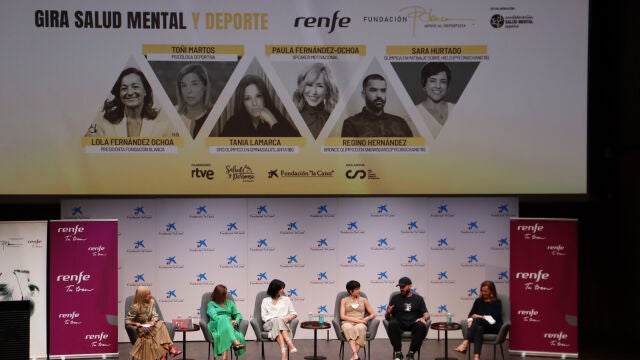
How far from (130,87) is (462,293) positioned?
4.96 metres

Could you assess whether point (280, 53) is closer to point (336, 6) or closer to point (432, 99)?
point (336, 6)

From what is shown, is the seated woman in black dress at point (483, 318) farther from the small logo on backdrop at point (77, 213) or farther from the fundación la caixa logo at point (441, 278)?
the small logo on backdrop at point (77, 213)

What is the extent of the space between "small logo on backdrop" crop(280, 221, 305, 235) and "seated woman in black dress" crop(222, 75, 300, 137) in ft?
4.41

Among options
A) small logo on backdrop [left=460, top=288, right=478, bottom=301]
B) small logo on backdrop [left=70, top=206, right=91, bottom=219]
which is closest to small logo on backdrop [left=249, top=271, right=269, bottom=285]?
small logo on backdrop [left=70, top=206, right=91, bottom=219]

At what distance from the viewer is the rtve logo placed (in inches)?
375

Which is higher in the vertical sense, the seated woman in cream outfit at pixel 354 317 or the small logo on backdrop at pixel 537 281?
the small logo on backdrop at pixel 537 281

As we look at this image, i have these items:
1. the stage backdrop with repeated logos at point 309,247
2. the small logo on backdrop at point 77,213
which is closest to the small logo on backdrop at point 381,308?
the stage backdrop with repeated logos at point 309,247

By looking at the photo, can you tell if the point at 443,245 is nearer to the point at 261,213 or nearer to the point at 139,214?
the point at 261,213

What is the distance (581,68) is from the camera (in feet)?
31.6

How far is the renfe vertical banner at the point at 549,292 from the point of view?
9.39 metres

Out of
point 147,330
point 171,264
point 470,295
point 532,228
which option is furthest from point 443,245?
point 147,330

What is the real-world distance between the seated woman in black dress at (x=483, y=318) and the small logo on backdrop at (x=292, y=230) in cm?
252

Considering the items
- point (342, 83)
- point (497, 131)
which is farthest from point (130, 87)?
point (497, 131)

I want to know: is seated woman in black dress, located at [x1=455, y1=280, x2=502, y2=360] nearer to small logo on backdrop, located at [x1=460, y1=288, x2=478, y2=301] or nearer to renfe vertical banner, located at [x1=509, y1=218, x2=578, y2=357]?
renfe vertical banner, located at [x1=509, y1=218, x2=578, y2=357]
